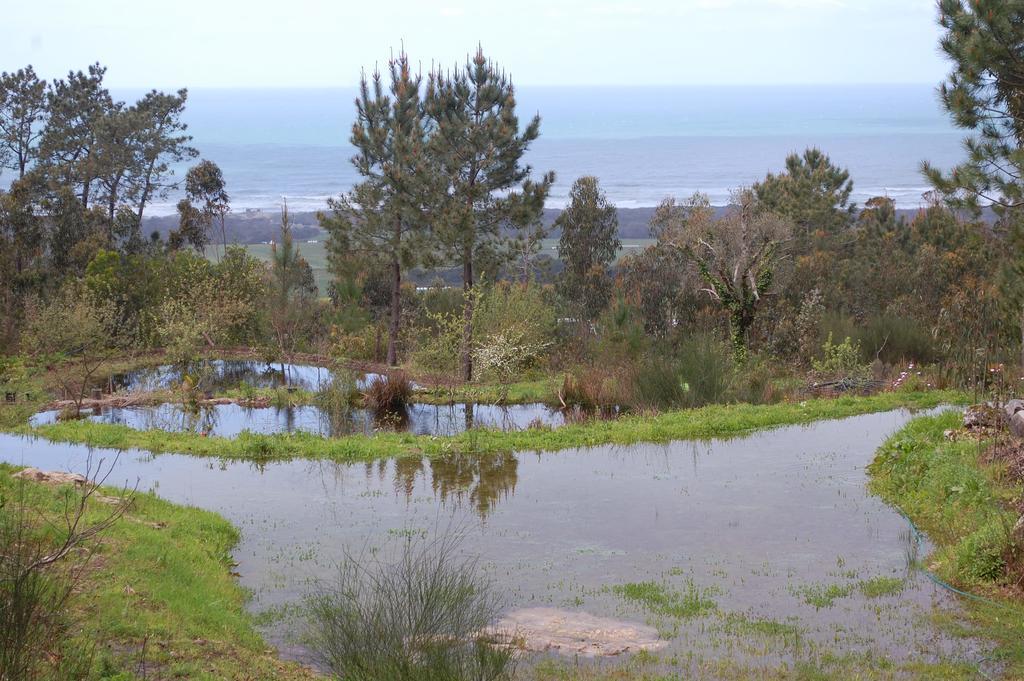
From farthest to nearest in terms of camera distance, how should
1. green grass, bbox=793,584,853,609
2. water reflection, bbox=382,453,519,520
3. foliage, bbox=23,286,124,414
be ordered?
foliage, bbox=23,286,124,414, water reflection, bbox=382,453,519,520, green grass, bbox=793,584,853,609

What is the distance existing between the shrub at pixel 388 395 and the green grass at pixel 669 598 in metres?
11.3

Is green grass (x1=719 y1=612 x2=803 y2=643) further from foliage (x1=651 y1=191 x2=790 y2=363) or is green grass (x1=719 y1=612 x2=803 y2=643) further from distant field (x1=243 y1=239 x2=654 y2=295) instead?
distant field (x1=243 y1=239 x2=654 y2=295)

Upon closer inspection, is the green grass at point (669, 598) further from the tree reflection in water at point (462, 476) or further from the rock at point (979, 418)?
the rock at point (979, 418)

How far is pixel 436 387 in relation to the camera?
21359 mm

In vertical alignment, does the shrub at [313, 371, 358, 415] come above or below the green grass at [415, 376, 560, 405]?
above

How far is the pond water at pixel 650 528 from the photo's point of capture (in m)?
8.22

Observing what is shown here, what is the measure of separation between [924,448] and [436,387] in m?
10.7

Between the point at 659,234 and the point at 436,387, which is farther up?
the point at 659,234

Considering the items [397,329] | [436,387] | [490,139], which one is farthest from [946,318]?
[397,329]

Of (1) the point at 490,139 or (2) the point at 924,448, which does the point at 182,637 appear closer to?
(2) the point at 924,448

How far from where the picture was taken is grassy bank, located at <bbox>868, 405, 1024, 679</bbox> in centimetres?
817

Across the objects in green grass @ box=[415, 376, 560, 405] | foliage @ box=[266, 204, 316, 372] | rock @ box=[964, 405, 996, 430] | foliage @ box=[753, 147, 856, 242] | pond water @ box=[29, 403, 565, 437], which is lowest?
pond water @ box=[29, 403, 565, 437]

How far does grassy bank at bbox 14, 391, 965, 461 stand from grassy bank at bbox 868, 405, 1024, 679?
262 centimetres

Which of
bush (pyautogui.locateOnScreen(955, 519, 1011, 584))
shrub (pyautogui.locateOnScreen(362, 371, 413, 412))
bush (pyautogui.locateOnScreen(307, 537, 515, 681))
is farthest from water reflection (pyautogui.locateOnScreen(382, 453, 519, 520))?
shrub (pyautogui.locateOnScreen(362, 371, 413, 412))
